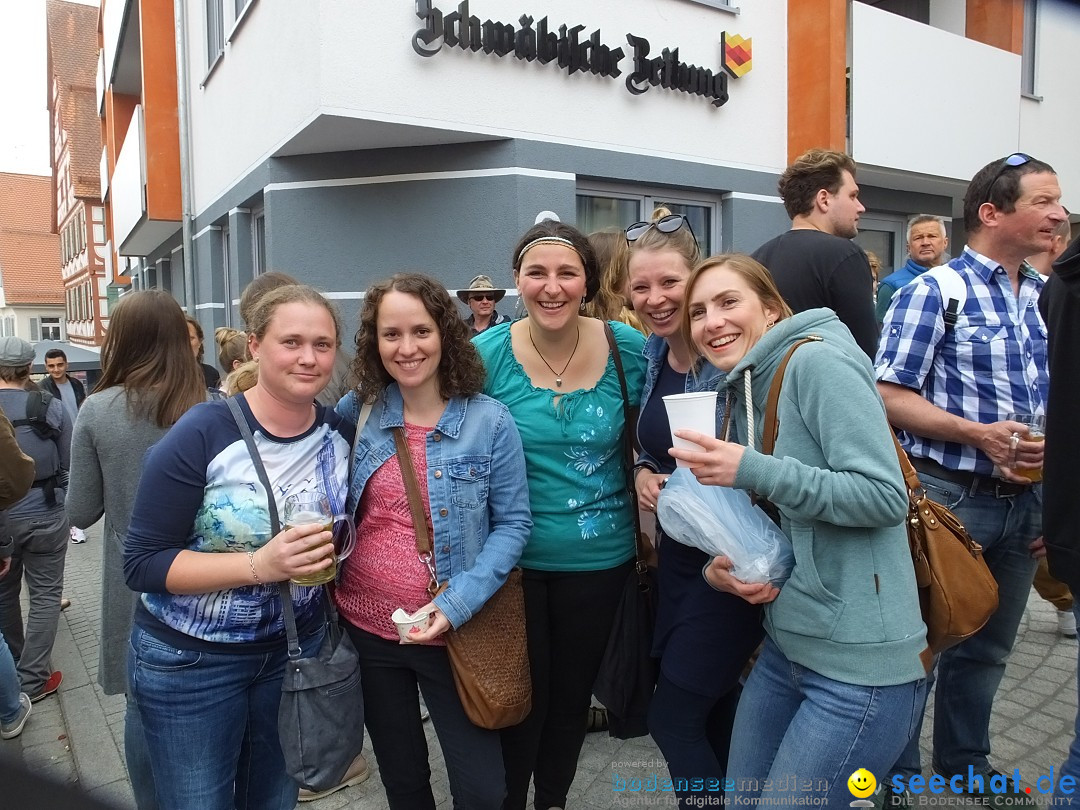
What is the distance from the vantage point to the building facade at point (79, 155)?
1325 inches

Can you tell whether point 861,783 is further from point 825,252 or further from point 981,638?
point 825,252

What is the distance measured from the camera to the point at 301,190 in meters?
6.83

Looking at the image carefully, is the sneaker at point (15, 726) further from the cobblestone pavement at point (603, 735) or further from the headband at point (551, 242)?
the headband at point (551, 242)

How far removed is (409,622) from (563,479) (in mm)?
680

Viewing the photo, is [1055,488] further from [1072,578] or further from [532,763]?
[532,763]

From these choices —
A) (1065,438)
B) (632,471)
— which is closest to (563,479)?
(632,471)

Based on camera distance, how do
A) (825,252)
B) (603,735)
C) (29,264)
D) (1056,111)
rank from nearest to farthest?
(825,252)
(603,735)
(1056,111)
(29,264)

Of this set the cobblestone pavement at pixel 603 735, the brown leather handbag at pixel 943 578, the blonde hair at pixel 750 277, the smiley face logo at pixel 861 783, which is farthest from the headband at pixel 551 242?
the cobblestone pavement at pixel 603 735

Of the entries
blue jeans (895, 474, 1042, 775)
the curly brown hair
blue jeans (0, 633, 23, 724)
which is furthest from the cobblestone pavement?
the curly brown hair

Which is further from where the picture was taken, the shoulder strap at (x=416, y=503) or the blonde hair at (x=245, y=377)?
the blonde hair at (x=245, y=377)

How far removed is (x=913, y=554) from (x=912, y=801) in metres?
1.40

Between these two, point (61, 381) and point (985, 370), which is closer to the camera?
point (985, 370)

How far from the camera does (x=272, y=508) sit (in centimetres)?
187

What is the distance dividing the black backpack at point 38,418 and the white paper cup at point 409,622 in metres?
3.42
